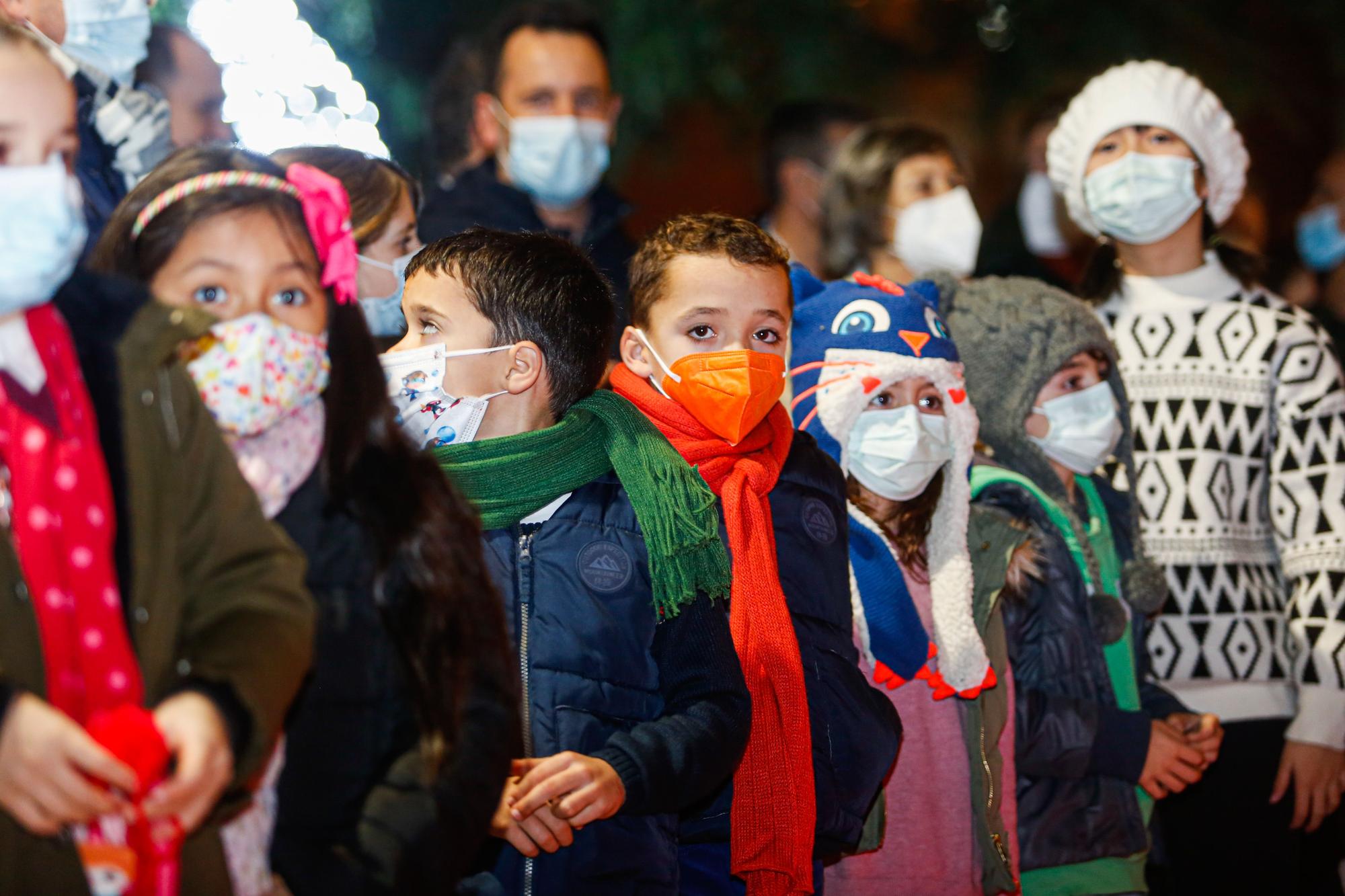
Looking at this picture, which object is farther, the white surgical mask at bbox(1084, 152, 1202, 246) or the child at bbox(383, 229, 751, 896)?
the white surgical mask at bbox(1084, 152, 1202, 246)

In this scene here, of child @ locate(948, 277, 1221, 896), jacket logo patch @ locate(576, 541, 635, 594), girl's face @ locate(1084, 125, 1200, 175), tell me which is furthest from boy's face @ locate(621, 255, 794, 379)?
girl's face @ locate(1084, 125, 1200, 175)

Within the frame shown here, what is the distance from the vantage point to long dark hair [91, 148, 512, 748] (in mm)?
1987

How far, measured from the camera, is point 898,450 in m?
3.49

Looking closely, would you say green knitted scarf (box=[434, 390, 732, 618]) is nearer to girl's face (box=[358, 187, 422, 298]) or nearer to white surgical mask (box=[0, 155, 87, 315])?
girl's face (box=[358, 187, 422, 298])

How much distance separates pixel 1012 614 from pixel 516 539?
1545 mm

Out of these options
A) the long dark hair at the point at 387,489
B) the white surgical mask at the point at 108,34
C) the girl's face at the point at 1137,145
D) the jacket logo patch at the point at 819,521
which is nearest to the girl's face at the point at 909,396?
the jacket logo patch at the point at 819,521

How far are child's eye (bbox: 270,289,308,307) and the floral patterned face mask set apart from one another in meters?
0.04

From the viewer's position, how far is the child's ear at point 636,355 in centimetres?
328

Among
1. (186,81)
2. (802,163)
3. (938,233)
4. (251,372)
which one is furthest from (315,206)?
(802,163)

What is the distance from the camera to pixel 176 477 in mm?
1807

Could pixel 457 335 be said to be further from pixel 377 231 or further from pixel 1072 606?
pixel 1072 606

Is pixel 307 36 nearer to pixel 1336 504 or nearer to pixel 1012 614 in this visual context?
pixel 1012 614

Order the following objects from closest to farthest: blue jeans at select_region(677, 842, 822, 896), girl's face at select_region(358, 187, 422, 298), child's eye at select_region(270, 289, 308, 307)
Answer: child's eye at select_region(270, 289, 308, 307), blue jeans at select_region(677, 842, 822, 896), girl's face at select_region(358, 187, 422, 298)

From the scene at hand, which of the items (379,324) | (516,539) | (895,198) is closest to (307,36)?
(379,324)
